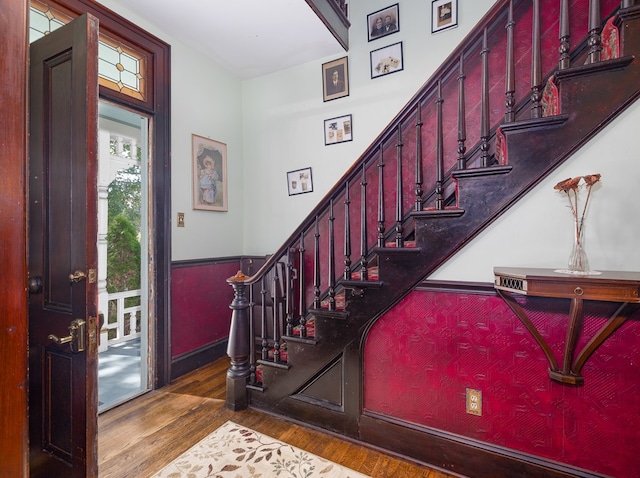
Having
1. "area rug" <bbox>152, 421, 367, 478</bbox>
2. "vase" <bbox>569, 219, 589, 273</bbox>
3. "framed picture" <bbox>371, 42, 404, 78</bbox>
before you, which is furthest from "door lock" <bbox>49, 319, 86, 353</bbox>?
"framed picture" <bbox>371, 42, 404, 78</bbox>

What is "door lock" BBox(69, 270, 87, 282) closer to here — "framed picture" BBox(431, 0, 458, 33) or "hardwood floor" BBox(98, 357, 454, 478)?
"hardwood floor" BBox(98, 357, 454, 478)

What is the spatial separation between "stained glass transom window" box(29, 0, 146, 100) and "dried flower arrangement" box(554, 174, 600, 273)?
3021 mm

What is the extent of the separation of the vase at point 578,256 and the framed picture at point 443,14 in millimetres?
2169

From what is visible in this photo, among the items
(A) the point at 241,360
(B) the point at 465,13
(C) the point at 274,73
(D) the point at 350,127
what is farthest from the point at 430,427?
(C) the point at 274,73

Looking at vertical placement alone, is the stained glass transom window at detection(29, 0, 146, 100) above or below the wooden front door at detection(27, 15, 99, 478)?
above

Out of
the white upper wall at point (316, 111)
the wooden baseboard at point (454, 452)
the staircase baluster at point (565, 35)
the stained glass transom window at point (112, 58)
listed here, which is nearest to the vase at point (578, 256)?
the staircase baluster at point (565, 35)

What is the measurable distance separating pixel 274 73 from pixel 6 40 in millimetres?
3010

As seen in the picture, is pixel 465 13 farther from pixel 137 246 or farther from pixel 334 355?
pixel 137 246

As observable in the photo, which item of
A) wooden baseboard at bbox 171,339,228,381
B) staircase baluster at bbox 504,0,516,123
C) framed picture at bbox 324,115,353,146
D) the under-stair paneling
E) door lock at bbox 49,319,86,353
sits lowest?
wooden baseboard at bbox 171,339,228,381

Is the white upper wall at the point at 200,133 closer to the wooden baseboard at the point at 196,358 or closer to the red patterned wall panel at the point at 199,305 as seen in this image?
the red patterned wall panel at the point at 199,305

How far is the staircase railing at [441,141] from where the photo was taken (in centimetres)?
155

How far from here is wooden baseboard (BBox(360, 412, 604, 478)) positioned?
1453mm

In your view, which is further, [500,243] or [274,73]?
[274,73]

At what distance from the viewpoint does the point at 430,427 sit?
5.60ft
